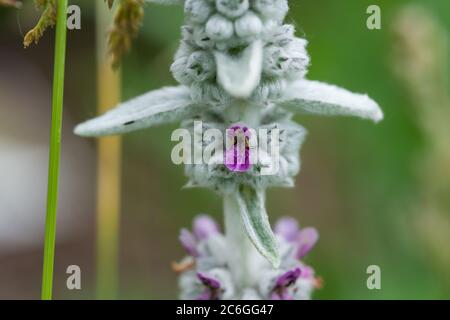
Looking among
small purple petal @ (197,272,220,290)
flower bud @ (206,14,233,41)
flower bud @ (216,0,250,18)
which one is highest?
flower bud @ (216,0,250,18)

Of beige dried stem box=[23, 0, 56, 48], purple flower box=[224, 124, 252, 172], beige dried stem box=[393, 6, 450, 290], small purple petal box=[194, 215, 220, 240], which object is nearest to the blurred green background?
beige dried stem box=[393, 6, 450, 290]

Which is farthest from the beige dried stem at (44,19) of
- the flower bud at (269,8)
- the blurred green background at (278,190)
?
the blurred green background at (278,190)

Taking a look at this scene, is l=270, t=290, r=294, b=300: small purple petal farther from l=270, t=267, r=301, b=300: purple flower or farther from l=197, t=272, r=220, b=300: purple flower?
l=197, t=272, r=220, b=300: purple flower

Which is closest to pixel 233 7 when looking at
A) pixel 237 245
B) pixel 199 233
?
pixel 237 245

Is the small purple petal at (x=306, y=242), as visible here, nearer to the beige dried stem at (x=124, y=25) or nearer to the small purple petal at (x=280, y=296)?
the small purple petal at (x=280, y=296)

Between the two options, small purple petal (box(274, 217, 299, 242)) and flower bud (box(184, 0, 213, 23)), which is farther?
small purple petal (box(274, 217, 299, 242))

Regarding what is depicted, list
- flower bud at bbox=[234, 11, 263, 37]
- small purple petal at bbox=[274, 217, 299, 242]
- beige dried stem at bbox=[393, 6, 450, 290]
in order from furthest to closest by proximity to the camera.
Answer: beige dried stem at bbox=[393, 6, 450, 290]
small purple petal at bbox=[274, 217, 299, 242]
flower bud at bbox=[234, 11, 263, 37]
